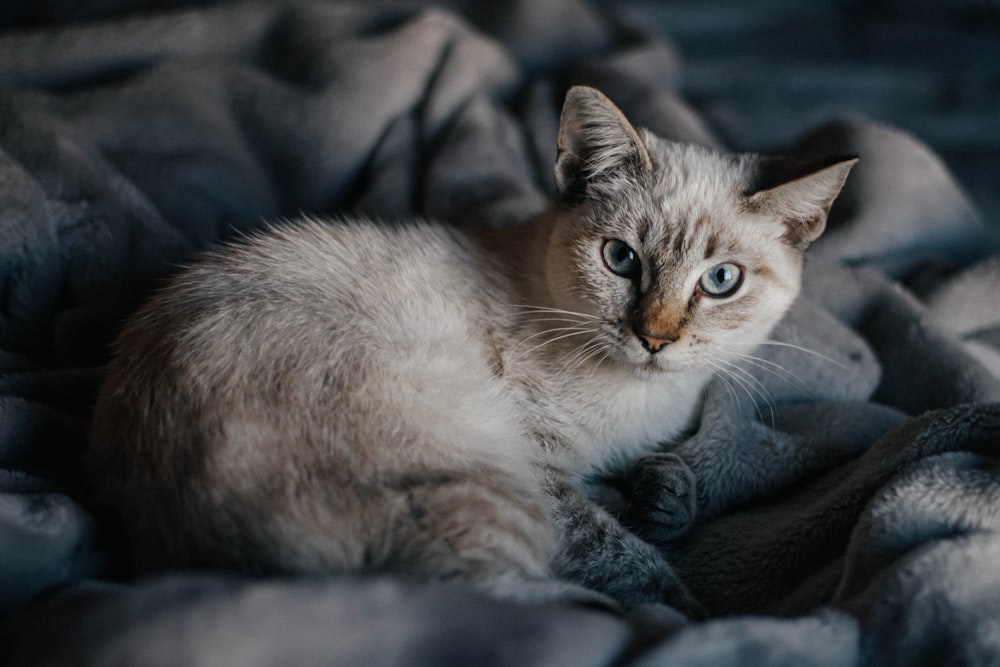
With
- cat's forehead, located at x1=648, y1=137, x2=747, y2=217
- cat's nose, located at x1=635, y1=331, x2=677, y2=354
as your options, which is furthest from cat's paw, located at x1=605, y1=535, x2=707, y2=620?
cat's forehead, located at x1=648, y1=137, x2=747, y2=217

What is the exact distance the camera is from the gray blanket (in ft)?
2.97

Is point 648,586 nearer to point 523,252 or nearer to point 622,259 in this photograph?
point 622,259

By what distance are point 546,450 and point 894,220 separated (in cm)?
135

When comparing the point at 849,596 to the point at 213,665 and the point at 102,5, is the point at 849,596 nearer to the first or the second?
the point at 213,665

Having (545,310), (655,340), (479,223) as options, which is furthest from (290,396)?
(479,223)

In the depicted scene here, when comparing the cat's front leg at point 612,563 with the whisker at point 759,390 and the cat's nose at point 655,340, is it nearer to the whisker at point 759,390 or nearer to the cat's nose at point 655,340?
the cat's nose at point 655,340

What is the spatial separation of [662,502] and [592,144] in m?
0.71

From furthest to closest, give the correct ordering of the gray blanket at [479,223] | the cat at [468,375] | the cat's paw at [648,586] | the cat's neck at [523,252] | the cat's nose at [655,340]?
the cat's neck at [523,252] < the cat's nose at [655,340] < the cat's paw at [648,586] < the cat at [468,375] < the gray blanket at [479,223]

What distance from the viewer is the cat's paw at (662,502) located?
146 cm

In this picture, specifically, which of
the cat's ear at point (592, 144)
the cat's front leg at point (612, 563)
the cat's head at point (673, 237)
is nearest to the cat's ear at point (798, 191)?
the cat's head at point (673, 237)

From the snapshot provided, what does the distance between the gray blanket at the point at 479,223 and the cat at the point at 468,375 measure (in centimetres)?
12

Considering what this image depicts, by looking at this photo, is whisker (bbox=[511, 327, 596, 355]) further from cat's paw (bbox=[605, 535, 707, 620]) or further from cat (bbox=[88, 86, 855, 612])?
cat's paw (bbox=[605, 535, 707, 620])

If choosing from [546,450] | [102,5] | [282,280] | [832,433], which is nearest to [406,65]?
[102,5]

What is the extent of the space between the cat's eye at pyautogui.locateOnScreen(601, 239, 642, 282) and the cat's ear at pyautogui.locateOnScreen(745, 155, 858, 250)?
240 mm
